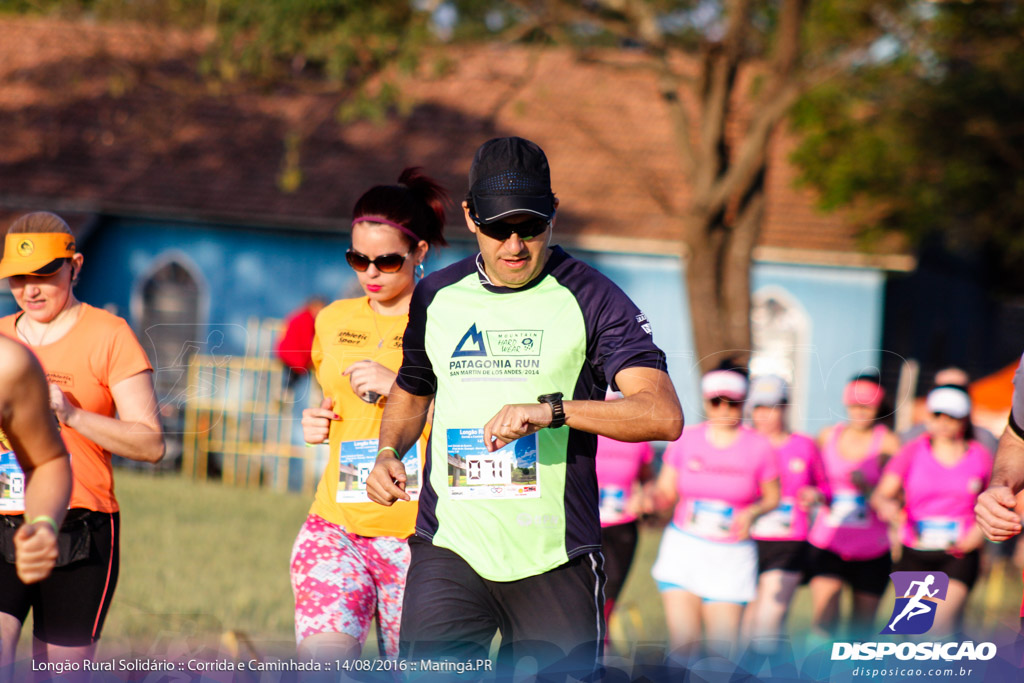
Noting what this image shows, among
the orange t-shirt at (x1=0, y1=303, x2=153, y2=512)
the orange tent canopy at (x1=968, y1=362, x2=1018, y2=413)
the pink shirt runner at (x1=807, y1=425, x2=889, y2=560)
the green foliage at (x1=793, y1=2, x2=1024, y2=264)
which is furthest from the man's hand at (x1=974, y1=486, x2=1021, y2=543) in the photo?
the green foliage at (x1=793, y1=2, x2=1024, y2=264)

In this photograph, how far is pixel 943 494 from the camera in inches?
292

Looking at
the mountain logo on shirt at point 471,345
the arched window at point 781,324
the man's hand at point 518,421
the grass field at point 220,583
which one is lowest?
the grass field at point 220,583

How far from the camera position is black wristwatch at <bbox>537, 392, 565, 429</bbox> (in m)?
3.27

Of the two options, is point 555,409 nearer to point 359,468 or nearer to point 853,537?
point 359,468

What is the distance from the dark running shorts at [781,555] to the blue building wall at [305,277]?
12885mm

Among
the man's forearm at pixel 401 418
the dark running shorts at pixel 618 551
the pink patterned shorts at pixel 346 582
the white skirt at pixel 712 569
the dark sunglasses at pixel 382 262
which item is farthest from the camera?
the dark running shorts at pixel 618 551

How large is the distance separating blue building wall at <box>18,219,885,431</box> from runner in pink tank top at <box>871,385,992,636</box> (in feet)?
42.0

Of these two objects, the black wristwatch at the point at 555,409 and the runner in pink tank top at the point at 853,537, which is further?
the runner in pink tank top at the point at 853,537

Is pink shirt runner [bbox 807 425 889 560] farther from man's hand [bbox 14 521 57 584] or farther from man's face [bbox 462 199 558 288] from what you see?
man's hand [bbox 14 521 57 584]

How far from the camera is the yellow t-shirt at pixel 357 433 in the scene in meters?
4.35

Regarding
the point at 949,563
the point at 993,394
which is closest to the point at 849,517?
the point at 949,563

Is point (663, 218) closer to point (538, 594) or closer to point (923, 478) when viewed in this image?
point (923, 478)

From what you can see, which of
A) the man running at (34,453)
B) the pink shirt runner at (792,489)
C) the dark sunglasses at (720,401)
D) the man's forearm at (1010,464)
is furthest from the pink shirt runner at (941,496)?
the man running at (34,453)

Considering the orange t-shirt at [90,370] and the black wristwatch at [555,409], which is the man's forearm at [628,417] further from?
the orange t-shirt at [90,370]
